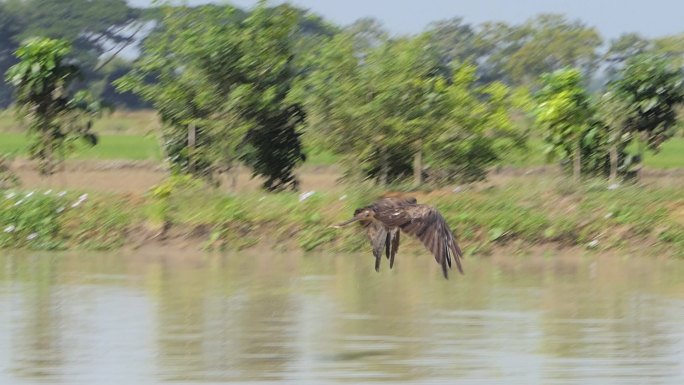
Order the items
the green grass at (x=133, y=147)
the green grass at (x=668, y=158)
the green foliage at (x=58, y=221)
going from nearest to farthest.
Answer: the green foliage at (x=58, y=221)
the green grass at (x=133, y=147)
the green grass at (x=668, y=158)

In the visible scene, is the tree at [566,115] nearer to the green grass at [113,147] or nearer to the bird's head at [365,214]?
the bird's head at [365,214]

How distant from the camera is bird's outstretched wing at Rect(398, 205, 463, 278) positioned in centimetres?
905

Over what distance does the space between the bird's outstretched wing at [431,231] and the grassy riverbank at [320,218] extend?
16.9 feet

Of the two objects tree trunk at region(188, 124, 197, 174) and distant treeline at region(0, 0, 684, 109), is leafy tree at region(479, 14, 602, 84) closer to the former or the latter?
distant treeline at region(0, 0, 684, 109)

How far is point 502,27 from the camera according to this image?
2195 inches

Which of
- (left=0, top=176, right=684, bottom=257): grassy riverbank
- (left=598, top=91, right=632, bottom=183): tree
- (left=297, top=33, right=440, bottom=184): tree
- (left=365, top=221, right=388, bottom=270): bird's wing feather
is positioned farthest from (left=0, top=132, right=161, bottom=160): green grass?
A: (left=365, top=221, right=388, bottom=270): bird's wing feather

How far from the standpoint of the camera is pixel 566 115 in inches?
698

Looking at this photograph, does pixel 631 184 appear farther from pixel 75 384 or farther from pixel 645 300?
pixel 75 384

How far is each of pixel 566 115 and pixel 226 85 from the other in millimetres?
3909

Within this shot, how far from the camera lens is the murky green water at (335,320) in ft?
27.4

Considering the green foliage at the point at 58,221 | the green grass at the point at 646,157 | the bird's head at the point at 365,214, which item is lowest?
the green grass at the point at 646,157

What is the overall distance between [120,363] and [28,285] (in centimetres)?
373

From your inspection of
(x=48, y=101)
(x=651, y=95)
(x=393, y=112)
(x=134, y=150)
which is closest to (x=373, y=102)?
(x=393, y=112)

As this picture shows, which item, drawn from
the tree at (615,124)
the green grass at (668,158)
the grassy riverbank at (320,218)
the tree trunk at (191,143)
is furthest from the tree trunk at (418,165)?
the green grass at (668,158)
